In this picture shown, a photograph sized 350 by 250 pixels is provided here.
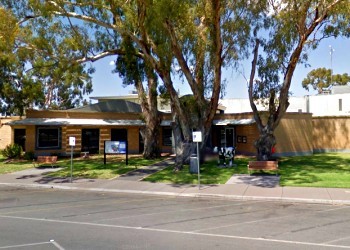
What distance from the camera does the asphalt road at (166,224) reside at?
7605 millimetres

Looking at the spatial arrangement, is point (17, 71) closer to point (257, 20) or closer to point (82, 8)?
point (82, 8)

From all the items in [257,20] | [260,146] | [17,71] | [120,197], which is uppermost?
[257,20]

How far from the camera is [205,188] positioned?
1584cm

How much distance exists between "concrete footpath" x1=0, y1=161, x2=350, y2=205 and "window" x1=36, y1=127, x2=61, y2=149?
29.9ft

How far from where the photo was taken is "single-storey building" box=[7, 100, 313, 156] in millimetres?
29075

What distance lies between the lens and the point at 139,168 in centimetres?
2219

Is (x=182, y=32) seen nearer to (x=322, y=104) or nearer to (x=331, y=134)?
(x=331, y=134)

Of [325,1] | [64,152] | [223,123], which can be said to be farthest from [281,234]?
[64,152]

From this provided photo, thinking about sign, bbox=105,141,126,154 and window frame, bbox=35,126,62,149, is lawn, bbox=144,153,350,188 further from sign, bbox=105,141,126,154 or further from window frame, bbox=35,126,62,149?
window frame, bbox=35,126,62,149

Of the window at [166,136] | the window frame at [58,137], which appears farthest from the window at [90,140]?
the window at [166,136]

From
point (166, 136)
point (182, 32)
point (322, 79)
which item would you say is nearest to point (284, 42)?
point (182, 32)

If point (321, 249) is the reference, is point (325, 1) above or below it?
above

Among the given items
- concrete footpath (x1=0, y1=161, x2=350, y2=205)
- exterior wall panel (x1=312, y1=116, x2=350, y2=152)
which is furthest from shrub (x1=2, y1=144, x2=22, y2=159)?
exterior wall panel (x1=312, y1=116, x2=350, y2=152)

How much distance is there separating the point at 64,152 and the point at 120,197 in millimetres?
17292
